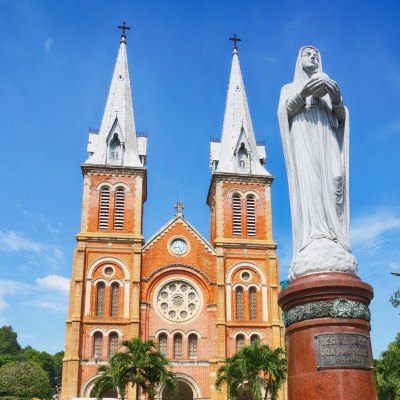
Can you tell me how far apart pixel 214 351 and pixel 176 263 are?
6.42 metres

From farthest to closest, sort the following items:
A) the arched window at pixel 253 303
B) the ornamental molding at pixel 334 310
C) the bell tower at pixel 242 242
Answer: the arched window at pixel 253 303 < the bell tower at pixel 242 242 < the ornamental molding at pixel 334 310

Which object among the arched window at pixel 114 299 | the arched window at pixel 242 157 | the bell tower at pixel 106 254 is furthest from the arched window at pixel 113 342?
the arched window at pixel 242 157

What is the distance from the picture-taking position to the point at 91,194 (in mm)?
39656

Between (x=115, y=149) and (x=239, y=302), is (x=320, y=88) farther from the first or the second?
(x=115, y=149)

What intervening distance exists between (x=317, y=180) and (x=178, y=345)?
102 feet

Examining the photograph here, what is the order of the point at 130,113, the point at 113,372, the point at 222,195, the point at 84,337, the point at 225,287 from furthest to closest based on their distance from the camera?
the point at 130,113
the point at 222,195
the point at 225,287
the point at 84,337
the point at 113,372

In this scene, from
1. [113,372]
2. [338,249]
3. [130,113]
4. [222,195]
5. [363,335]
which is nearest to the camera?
[363,335]

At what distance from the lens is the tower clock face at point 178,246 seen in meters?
39.6

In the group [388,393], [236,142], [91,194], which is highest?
[236,142]

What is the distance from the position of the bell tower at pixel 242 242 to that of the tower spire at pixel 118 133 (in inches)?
251

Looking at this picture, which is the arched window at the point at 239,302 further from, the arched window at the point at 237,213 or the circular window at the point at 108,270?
the circular window at the point at 108,270

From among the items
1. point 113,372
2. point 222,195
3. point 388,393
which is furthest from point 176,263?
point 388,393

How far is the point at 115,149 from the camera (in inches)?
1651

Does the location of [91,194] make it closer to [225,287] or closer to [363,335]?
[225,287]
